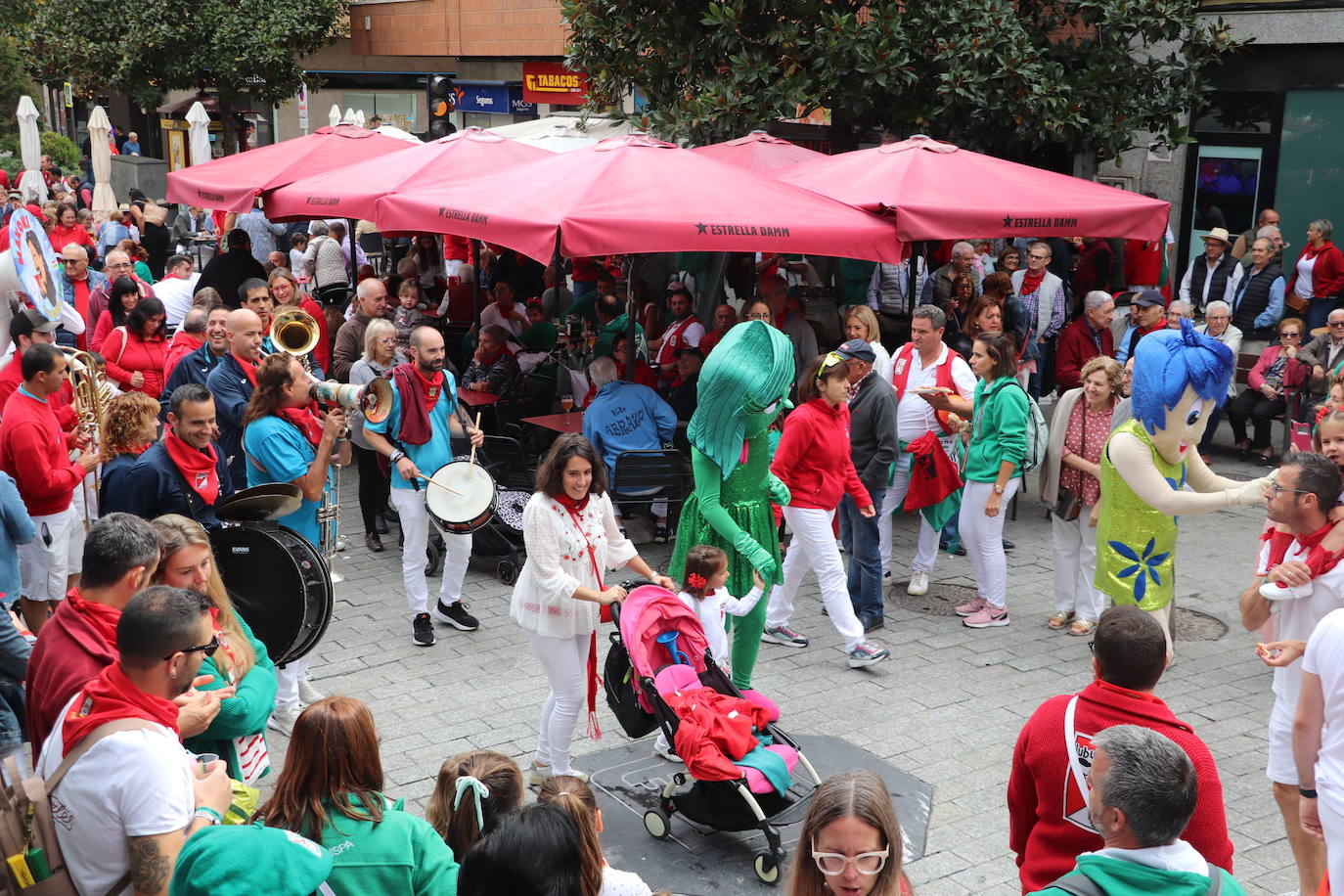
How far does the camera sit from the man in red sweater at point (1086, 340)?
1140cm

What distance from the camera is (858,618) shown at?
8352 millimetres

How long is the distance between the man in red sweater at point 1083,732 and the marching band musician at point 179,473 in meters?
4.11

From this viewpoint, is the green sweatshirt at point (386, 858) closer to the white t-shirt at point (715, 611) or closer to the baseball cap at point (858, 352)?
the white t-shirt at point (715, 611)

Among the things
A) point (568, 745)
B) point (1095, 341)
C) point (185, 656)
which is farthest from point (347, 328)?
point (185, 656)

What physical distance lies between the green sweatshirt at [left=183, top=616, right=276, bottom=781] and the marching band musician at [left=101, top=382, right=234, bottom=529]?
1.97 meters

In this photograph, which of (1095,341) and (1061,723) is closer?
(1061,723)

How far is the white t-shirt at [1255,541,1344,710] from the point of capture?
496cm

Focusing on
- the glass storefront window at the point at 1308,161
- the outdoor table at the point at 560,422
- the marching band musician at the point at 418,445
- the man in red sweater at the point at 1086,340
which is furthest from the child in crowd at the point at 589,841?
the glass storefront window at the point at 1308,161

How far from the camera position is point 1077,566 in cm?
845

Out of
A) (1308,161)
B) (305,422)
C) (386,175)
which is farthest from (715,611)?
(1308,161)

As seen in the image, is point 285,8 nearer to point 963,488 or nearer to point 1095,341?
point 1095,341

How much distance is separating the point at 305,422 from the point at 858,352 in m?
3.32

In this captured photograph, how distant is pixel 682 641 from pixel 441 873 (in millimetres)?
2529

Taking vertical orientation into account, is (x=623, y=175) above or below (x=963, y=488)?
above
